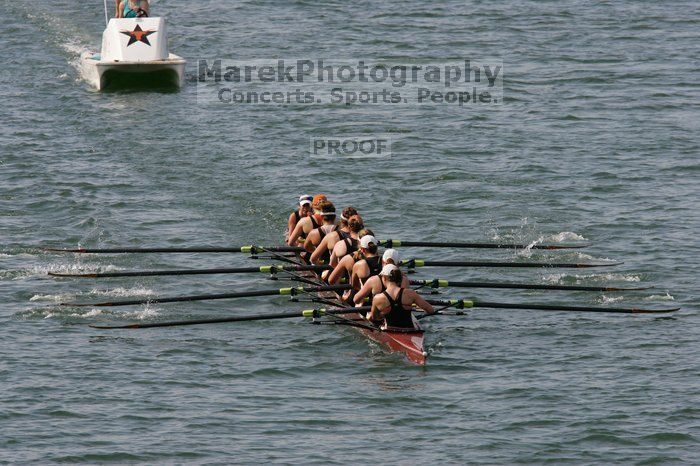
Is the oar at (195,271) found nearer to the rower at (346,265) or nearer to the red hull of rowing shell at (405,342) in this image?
the rower at (346,265)

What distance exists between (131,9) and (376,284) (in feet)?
66.8

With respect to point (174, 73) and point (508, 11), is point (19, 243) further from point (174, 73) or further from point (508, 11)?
point (508, 11)

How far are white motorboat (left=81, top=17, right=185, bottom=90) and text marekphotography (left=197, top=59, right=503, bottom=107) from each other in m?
1.39

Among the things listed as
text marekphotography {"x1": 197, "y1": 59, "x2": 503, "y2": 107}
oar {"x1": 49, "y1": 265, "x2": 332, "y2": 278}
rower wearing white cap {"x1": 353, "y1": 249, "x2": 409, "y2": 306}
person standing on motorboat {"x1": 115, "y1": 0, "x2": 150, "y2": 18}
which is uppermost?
person standing on motorboat {"x1": 115, "y1": 0, "x2": 150, "y2": 18}

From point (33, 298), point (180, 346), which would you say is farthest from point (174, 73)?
point (180, 346)

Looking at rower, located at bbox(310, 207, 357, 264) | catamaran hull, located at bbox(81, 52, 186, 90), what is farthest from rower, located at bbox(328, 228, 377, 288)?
catamaran hull, located at bbox(81, 52, 186, 90)

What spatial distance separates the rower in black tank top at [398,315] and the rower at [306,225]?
457 cm

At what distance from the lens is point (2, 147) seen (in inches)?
1368

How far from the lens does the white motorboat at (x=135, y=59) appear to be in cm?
3819

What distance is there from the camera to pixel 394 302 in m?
21.1

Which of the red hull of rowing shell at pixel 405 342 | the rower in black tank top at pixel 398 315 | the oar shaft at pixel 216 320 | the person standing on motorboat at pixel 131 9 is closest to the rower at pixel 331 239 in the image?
the oar shaft at pixel 216 320

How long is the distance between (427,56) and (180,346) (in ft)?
80.3

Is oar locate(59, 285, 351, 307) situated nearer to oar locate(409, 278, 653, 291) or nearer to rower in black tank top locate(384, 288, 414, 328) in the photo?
oar locate(409, 278, 653, 291)

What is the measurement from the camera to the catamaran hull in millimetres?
38812
